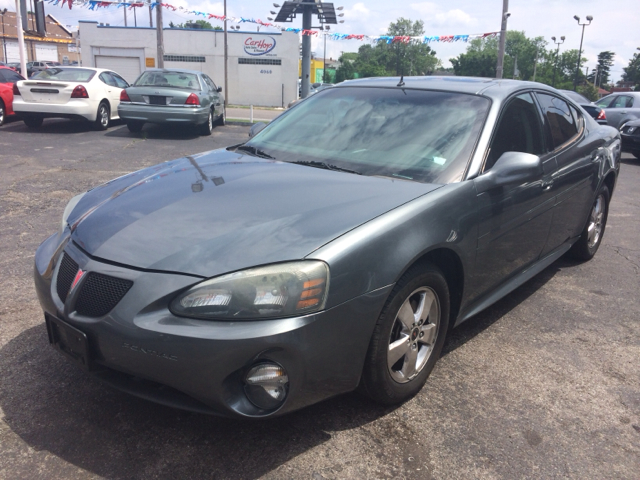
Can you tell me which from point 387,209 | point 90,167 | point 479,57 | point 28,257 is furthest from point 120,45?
point 479,57

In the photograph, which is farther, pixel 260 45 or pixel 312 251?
pixel 260 45

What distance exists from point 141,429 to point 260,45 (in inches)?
1456

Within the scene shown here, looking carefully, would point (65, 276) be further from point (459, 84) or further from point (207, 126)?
point (207, 126)

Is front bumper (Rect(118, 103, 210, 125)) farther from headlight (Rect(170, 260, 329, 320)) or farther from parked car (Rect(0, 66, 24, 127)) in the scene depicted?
headlight (Rect(170, 260, 329, 320))

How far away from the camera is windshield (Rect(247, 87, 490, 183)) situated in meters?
3.06

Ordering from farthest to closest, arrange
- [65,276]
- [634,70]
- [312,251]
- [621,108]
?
[634,70]
[621,108]
[65,276]
[312,251]

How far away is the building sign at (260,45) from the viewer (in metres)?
36.5

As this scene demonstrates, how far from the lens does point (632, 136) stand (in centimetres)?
1282

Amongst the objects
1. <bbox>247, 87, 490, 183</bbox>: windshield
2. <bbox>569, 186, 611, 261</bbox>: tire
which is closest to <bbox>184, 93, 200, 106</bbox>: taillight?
<bbox>247, 87, 490, 183</bbox>: windshield

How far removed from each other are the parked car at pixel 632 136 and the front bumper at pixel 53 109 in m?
12.0

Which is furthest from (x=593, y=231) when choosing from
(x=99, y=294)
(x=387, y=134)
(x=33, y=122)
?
(x=33, y=122)

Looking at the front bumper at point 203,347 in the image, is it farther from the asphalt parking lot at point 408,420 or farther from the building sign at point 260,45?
the building sign at point 260,45

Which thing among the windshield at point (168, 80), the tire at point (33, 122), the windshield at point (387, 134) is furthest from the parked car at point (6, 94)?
the windshield at point (387, 134)

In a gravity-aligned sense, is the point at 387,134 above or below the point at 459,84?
below
